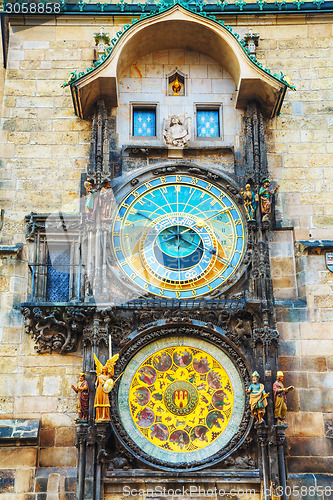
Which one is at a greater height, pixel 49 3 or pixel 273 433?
pixel 49 3

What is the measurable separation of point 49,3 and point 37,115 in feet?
6.16

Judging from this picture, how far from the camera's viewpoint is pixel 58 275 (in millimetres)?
11969

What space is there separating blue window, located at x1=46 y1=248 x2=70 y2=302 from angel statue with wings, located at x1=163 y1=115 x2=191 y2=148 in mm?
2224

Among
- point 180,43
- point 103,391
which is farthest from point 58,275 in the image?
point 180,43

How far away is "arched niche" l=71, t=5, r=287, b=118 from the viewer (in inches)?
482

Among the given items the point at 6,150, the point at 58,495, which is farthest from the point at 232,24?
the point at 58,495

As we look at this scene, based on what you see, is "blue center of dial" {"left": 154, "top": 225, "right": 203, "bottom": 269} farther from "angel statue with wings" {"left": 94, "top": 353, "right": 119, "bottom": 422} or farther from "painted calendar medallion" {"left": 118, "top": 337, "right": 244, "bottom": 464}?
"angel statue with wings" {"left": 94, "top": 353, "right": 119, "bottom": 422}

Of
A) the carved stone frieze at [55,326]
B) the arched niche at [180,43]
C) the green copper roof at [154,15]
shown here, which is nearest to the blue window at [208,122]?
the arched niche at [180,43]

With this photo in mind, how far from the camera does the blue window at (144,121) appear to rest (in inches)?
500

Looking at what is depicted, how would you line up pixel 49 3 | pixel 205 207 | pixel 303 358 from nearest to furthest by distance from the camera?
pixel 303 358
pixel 205 207
pixel 49 3

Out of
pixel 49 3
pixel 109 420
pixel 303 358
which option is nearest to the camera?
pixel 109 420

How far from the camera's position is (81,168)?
1247 centimetres

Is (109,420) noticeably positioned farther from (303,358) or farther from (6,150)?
(6,150)

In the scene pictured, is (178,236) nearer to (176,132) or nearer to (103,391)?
(176,132)
